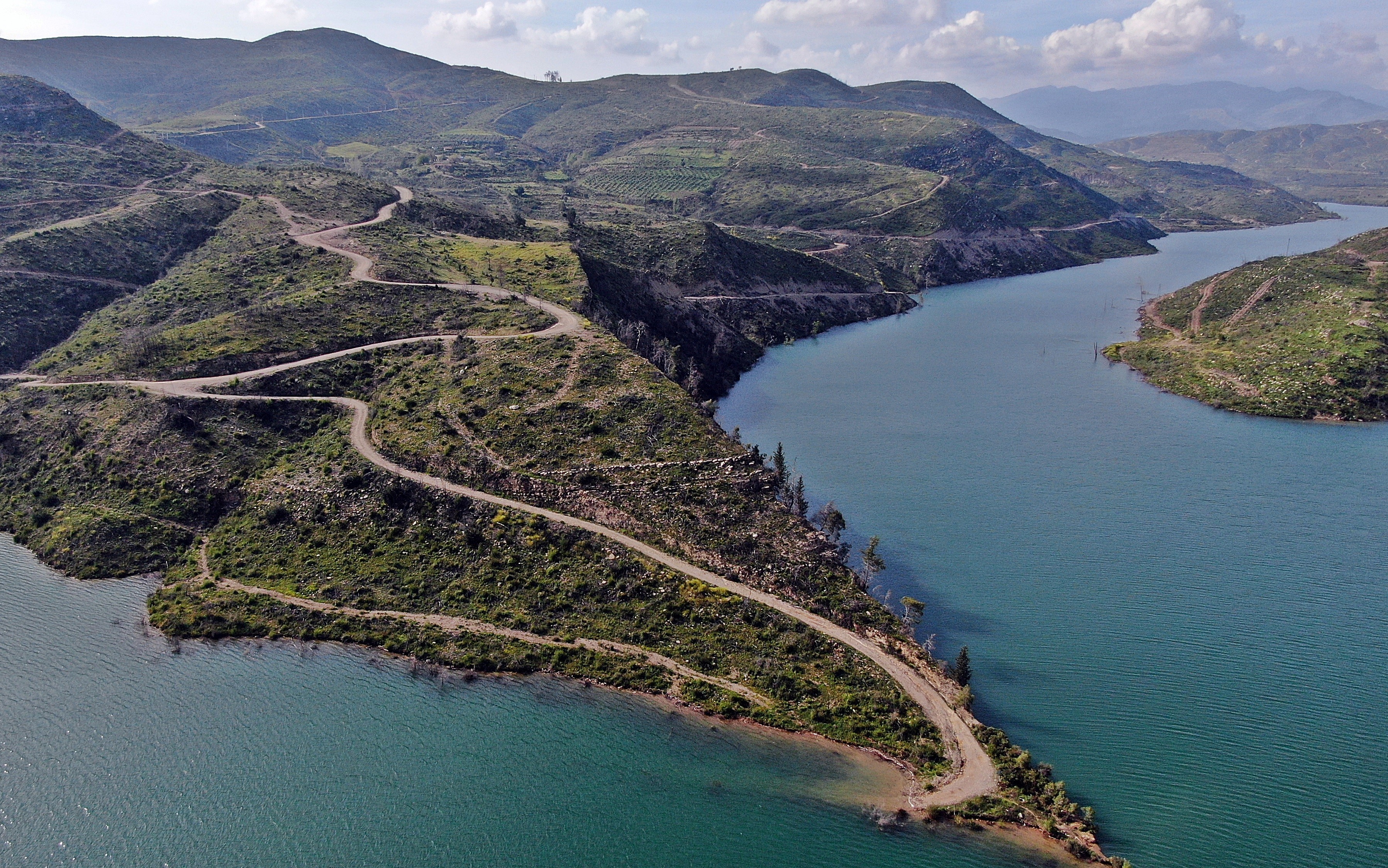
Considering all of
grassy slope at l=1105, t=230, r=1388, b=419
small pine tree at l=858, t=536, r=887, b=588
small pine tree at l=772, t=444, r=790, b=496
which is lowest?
small pine tree at l=858, t=536, r=887, b=588

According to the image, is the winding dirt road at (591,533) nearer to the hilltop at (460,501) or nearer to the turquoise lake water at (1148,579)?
the hilltop at (460,501)

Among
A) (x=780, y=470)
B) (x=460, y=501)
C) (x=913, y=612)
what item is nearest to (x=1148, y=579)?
(x=913, y=612)

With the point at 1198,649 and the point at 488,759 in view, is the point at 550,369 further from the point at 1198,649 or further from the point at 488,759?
the point at 1198,649

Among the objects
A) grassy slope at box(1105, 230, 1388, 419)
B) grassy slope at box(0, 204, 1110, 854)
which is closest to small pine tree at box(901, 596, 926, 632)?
grassy slope at box(0, 204, 1110, 854)

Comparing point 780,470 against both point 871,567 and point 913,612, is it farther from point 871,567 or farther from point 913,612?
point 913,612

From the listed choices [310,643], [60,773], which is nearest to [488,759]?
[310,643]

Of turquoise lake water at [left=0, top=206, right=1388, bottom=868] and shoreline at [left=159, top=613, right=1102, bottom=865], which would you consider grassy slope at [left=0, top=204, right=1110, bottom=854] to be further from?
turquoise lake water at [left=0, top=206, right=1388, bottom=868]

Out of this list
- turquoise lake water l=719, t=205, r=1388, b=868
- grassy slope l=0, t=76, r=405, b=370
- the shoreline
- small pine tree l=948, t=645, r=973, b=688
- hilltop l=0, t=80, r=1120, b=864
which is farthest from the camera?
grassy slope l=0, t=76, r=405, b=370

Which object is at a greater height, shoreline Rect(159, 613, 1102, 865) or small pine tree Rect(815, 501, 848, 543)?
small pine tree Rect(815, 501, 848, 543)
